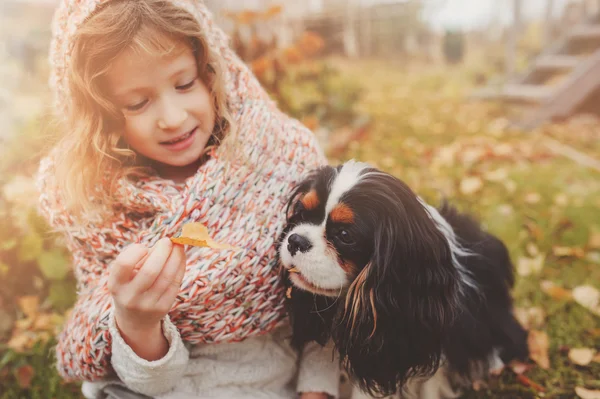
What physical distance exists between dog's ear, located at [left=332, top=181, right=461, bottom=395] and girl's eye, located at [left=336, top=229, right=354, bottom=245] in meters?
0.07

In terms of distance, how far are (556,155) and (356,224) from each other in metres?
3.72

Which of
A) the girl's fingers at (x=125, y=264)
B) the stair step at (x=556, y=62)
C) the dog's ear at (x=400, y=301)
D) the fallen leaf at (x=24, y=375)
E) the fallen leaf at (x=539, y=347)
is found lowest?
the stair step at (x=556, y=62)

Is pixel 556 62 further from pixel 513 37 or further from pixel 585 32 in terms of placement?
pixel 513 37

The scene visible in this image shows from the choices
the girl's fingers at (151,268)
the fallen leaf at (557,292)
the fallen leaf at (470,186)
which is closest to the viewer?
the girl's fingers at (151,268)

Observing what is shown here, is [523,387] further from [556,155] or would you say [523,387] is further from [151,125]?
[556,155]

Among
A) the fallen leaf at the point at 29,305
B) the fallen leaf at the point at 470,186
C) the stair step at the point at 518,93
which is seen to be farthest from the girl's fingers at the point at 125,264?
the stair step at the point at 518,93

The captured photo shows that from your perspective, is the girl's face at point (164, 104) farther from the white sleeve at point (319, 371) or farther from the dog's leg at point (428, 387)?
the dog's leg at point (428, 387)

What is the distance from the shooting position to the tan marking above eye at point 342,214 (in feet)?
4.56

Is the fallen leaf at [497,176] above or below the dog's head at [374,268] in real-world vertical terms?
below

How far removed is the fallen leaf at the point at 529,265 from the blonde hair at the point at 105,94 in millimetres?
1787

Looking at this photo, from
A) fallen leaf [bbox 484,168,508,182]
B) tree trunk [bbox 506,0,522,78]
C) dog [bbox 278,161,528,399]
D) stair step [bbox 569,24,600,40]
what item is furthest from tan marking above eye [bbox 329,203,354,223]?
tree trunk [bbox 506,0,522,78]

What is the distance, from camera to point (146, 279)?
3.98ft

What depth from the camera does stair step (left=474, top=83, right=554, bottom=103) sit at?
5.75m

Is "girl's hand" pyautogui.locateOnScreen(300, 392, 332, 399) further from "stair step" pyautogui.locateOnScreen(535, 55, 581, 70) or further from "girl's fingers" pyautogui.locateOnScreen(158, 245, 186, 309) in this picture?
"stair step" pyautogui.locateOnScreen(535, 55, 581, 70)
